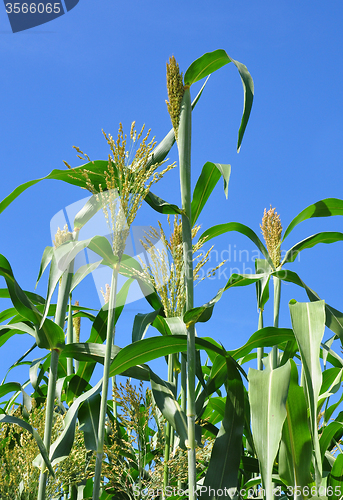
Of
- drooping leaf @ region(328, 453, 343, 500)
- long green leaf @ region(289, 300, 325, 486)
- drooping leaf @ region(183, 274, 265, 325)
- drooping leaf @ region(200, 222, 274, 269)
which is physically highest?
drooping leaf @ region(200, 222, 274, 269)

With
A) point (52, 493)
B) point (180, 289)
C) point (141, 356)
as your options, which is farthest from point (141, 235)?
point (52, 493)

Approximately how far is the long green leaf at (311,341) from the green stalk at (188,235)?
1.17ft

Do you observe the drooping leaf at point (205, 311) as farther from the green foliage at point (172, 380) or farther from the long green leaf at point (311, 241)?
the long green leaf at point (311, 241)

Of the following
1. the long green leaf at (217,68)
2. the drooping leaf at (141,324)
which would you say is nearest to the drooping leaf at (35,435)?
the drooping leaf at (141,324)

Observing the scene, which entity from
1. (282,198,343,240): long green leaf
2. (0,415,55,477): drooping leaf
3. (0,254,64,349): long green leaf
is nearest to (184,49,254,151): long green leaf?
(282,198,343,240): long green leaf

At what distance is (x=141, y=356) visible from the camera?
4.75 ft

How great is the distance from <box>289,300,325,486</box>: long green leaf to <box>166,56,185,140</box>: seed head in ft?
2.74

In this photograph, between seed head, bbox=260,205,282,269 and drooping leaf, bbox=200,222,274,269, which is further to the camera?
seed head, bbox=260,205,282,269

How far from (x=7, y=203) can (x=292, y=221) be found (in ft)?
4.66

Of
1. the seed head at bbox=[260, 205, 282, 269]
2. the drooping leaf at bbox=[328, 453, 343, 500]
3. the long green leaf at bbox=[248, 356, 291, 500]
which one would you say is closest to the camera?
the long green leaf at bbox=[248, 356, 291, 500]

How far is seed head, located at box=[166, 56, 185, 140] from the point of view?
157cm

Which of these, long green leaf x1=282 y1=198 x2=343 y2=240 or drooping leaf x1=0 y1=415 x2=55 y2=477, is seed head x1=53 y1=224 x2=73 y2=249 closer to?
drooping leaf x1=0 y1=415 x2=55 y2=477

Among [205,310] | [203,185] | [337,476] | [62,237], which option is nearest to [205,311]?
[205,310]

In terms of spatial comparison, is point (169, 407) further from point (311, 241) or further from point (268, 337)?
point (311, 241)
